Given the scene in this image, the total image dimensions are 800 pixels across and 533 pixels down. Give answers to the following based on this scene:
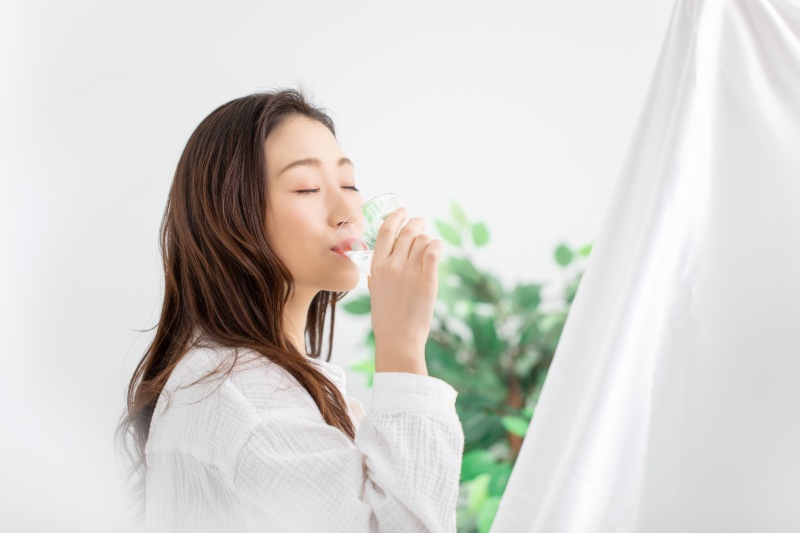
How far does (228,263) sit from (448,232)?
41.2 inches

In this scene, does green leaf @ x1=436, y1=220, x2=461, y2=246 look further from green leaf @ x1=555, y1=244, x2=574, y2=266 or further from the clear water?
the clear water

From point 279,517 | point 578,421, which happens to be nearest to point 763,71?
point 578,421

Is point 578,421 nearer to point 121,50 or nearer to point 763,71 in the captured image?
point 763,71

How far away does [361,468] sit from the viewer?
78 centimetres

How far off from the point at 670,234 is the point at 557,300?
1.26 meters

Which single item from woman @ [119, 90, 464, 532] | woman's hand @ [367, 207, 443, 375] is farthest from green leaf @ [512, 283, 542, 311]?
woman's hand @ [367, 207, 443, 375]

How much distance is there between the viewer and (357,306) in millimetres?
1907

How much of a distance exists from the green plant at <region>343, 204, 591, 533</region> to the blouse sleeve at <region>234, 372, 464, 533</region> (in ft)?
3.77

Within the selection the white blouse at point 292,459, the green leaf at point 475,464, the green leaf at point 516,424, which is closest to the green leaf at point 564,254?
the green leaf at point 516,424

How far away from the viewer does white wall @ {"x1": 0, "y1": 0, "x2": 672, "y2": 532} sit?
1532 millimetres

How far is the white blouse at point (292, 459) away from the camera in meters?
0.76

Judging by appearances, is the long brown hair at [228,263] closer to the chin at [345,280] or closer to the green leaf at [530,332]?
the chin at [345,280]

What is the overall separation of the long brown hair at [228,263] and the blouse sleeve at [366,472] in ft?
0.39

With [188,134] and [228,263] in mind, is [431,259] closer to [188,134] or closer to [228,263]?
[228,263]
